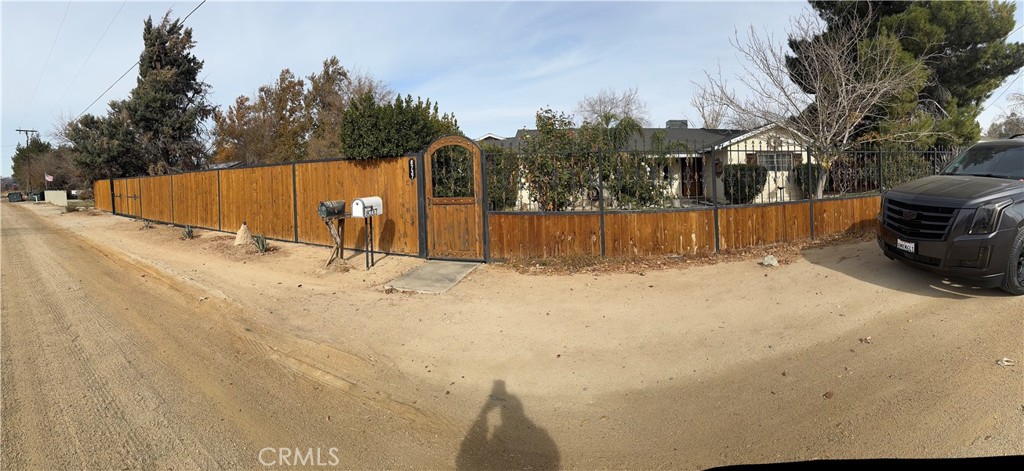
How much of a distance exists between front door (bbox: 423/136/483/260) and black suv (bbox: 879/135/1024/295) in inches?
235

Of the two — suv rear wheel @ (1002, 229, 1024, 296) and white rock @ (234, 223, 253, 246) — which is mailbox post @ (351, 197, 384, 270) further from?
suv rear wheel @ (1002, 229, 1024, 296)

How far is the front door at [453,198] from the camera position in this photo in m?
8.73

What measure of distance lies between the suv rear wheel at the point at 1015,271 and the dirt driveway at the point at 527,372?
0.62 ft

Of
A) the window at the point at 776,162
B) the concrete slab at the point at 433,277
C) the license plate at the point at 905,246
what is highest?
the window at the point at 776,162

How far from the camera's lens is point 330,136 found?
31.9 metres

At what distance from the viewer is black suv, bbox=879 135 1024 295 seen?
5.36 meters

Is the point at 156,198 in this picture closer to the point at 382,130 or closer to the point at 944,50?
the point at 382,130

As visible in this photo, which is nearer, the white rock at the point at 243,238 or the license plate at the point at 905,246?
the license plate at the point at 905,246

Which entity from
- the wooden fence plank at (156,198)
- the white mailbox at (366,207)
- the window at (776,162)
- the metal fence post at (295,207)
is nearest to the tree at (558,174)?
the white mailbox at (366,207)

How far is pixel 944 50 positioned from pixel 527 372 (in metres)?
22.0

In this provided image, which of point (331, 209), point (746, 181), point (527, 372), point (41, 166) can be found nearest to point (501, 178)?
point (331, 209)

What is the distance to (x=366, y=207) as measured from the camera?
860 centimetres

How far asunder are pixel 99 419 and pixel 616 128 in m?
9.80

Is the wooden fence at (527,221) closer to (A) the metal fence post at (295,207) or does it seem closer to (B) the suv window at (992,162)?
(A) the metal fence post at (295,207)
